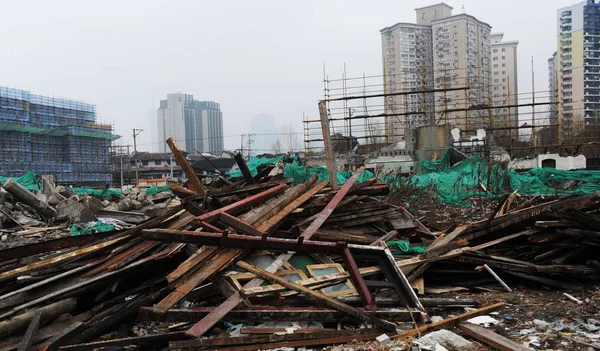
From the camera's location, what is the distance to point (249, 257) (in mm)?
4805

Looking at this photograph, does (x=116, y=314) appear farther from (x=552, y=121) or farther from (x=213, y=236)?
(x=552, y=121)

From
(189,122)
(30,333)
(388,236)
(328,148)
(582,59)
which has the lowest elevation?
(30,333)

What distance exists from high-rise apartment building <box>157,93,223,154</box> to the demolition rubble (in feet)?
196

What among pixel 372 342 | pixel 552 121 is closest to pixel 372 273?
pixel 372 342

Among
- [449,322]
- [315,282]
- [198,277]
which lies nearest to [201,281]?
[198,277]

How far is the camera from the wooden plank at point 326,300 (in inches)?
154

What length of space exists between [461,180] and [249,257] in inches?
430

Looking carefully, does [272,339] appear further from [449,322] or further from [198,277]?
[449,322]

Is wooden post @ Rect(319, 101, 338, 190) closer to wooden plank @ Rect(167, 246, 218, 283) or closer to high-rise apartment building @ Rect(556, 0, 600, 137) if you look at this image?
wooden plank @ Rect(167, 246, 218, 283)

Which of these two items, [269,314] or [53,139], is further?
[53,139]

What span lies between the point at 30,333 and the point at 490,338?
385 cm

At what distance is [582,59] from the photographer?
5909cm

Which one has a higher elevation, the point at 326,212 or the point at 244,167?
the point at 244,167

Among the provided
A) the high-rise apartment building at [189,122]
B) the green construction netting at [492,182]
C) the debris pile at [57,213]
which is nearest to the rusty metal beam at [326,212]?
the green construction netting at [492,182]
